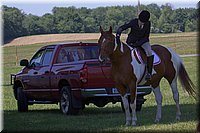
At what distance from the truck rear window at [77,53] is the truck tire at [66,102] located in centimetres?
87

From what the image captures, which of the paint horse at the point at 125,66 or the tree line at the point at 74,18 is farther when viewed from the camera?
the tree line at the point at 74,18

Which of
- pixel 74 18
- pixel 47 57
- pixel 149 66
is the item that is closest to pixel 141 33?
pixel 149 66

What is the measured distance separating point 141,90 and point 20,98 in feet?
12.7

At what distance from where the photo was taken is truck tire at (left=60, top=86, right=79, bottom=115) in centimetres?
1247

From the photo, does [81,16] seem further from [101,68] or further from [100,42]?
[100,42]

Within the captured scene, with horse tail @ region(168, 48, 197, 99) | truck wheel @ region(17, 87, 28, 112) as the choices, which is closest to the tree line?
truck wheel @ region(17, 87, 28, 112)

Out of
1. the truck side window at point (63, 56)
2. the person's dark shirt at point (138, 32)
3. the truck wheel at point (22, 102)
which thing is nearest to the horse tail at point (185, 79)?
the person's dark shirt at point (138, 32)

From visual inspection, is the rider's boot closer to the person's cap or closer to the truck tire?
the person's cap

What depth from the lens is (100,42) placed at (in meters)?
10.2

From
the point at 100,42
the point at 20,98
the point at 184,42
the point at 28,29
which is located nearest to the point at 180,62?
the point at 100,42

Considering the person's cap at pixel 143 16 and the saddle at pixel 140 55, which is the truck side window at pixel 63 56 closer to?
the saddle at pixel 140 55

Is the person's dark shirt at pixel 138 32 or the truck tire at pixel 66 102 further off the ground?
the person's dark shirt at pixel 138 32

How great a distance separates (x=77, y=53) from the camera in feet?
43.2

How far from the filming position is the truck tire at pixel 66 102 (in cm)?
1247
